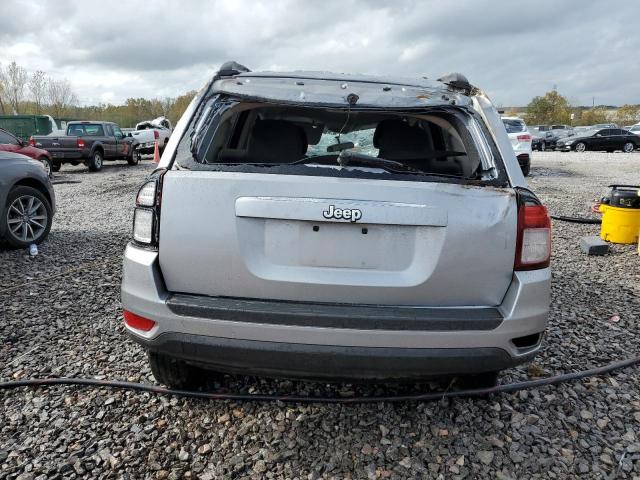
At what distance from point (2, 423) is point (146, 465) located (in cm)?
88

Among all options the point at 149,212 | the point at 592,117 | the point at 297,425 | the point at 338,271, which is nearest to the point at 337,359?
the point at 338,271

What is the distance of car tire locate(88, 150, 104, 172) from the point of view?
17222 millimetres

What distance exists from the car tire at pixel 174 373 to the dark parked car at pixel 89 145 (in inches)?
640

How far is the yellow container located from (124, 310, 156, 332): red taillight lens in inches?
238

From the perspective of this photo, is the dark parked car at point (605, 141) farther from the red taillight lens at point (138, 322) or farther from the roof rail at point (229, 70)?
the red taillight lens at point (138, 322)

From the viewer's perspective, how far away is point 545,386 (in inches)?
110

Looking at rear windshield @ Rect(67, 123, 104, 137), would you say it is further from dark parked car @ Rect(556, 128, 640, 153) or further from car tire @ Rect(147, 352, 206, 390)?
dark parked car @ Rect(556, 128, 640, 153)

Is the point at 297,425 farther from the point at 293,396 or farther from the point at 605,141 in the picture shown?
the point at 605,141

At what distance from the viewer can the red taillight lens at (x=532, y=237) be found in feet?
6.77

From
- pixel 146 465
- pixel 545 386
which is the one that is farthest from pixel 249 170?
pixel 545 386

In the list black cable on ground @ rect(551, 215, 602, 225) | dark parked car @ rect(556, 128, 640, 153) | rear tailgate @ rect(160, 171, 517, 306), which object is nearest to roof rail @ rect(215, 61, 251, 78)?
rear tailgate @ rect(160, 171, 517, 306)

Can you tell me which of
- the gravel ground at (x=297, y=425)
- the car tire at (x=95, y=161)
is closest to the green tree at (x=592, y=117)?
the car tire at (x=95, y=161)

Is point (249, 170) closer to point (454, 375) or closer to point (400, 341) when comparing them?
point (400, 341)

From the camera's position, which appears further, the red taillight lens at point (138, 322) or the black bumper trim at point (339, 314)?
the red taillight lens at point (138, 322)
